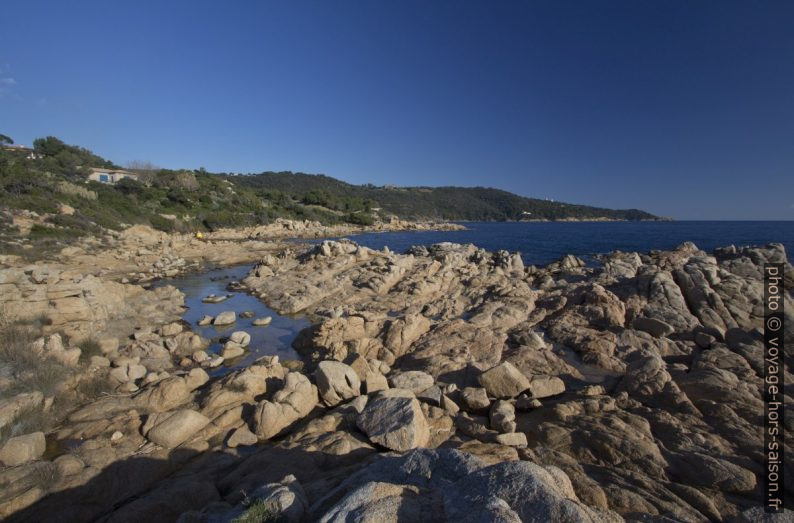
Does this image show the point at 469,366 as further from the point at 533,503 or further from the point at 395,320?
the point at 533,503

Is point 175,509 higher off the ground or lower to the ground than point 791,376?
lower

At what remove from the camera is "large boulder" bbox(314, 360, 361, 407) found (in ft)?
28.7

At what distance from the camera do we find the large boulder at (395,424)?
629 cm

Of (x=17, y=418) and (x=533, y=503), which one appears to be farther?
(x=17, y=418)

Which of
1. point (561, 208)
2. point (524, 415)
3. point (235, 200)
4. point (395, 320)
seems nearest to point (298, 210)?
point (235, 200)

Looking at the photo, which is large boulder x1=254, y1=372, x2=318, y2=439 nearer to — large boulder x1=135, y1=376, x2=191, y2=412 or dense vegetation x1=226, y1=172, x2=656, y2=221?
large boulder x1=135, y1=376, x2=191, y2=412

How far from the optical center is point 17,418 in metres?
7.33

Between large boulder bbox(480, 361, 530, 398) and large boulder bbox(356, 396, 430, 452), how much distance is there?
293cm

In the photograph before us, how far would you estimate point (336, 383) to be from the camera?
8.82 metres

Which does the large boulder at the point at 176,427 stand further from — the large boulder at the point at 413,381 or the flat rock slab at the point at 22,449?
the large boulder at the point at 413,381

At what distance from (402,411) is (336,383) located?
8.64 feet

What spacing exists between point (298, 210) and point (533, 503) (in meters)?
85.1

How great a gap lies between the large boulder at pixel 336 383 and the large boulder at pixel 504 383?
326 cm

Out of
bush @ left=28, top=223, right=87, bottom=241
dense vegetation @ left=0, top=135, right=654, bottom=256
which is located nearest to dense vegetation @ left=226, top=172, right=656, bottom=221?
dense vegetation @ left=0, top=135, right=654, bottom=256
